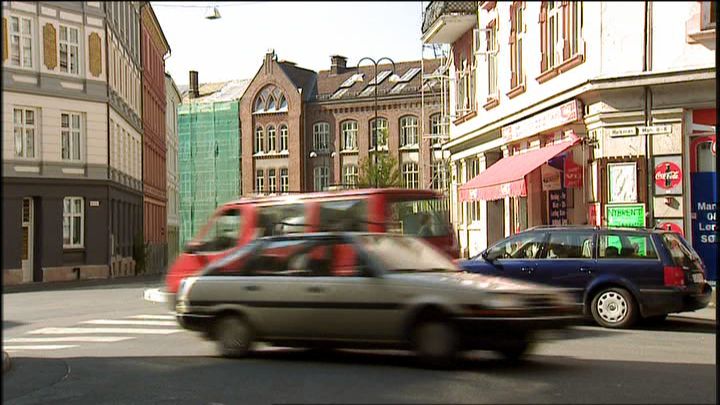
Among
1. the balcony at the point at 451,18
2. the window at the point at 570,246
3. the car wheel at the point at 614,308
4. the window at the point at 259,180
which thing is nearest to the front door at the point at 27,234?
the window at the point at 259,180

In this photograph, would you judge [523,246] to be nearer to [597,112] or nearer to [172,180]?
[597,112]

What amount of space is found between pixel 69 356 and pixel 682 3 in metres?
9.15

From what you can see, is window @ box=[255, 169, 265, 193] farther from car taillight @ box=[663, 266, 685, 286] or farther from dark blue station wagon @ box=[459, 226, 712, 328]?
car taillight @ box=[663, 266, 685, 286]

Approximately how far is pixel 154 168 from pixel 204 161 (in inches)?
31.6

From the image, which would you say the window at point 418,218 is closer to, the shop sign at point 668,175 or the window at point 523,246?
the window at point 523,246

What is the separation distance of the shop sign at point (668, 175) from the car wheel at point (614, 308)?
2.81 meters

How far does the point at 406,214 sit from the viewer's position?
1354 centimetres

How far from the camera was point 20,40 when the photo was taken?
3898 millimetres

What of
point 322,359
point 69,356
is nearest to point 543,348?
point 322,359

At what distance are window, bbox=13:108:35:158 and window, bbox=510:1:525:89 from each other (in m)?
2.69

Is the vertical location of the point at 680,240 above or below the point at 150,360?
above

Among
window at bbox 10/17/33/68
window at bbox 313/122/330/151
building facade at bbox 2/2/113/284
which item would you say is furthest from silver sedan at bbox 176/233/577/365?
window at bbox 313/122/330/151

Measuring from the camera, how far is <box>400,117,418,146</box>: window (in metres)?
61.2

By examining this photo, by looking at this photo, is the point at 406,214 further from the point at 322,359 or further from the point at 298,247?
the point at 322,359
